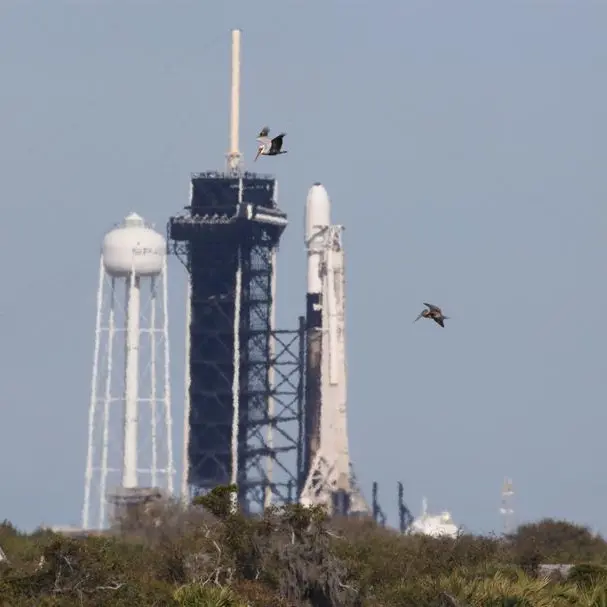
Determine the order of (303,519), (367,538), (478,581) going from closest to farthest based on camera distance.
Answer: (478,581), (303,519), (367,538)

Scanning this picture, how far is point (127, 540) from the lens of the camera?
189 metres

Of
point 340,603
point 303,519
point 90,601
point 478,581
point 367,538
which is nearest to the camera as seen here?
point 478,581

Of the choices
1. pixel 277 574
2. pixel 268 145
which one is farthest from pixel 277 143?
pixel 277 574

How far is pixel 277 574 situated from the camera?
107562 millimetres

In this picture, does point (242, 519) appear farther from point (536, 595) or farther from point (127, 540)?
point (127, 540)

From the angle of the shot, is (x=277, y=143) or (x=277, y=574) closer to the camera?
(x=277, y=143)

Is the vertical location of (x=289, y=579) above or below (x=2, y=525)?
below

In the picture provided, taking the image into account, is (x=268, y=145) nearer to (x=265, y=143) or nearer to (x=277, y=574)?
(x=265, y=143)

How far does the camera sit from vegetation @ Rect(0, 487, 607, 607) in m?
82.9

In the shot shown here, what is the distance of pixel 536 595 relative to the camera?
78438 mm

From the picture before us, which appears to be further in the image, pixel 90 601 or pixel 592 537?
pixel 592 537

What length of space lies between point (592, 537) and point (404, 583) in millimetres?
83609

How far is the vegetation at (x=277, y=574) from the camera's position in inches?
3263

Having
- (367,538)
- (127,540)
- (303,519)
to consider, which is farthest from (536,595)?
(127,540)
